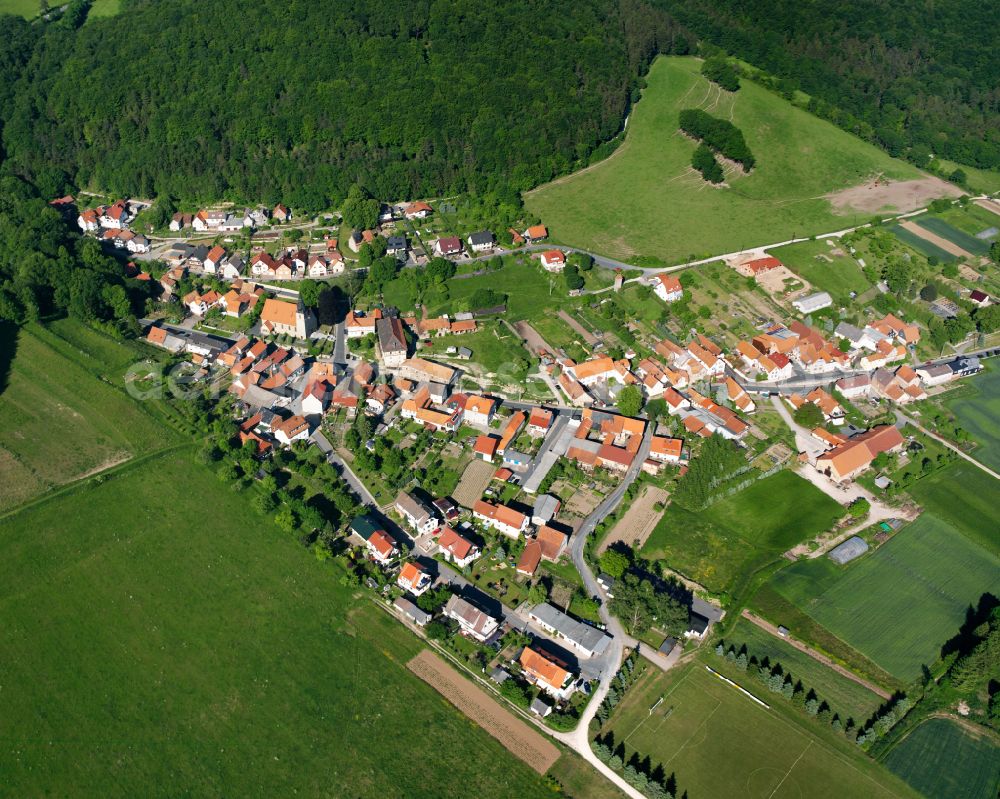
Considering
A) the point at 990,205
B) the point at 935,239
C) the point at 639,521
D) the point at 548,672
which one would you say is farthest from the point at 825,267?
the point at 548,672

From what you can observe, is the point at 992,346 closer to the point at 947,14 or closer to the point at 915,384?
the point at 915,384

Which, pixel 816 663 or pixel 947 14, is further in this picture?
pixel 947 14

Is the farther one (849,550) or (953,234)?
(953,234)

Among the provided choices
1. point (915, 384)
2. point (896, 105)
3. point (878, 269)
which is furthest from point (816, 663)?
point (896, 105)

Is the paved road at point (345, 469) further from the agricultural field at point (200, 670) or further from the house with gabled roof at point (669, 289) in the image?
the house with gabled roof at point (669, 289)

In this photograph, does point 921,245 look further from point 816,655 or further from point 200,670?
point 200,670

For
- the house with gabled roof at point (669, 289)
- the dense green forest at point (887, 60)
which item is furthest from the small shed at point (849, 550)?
the dense green forest at point (887, 60)
